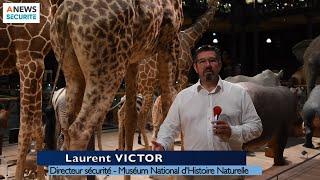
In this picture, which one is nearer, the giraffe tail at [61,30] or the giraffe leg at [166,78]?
the giraffe tail at [61,30]

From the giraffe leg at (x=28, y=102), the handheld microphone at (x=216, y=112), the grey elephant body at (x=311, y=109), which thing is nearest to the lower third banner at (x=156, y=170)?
the handheld microphone at (x=216, y=112)

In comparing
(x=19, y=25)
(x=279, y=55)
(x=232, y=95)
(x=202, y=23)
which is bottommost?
(x=232, y=95)

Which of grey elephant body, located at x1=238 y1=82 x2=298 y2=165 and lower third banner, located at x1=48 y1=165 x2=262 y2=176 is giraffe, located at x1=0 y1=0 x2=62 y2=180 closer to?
lower third banner, located at x1=48 y1=165 x2=262 y2=176

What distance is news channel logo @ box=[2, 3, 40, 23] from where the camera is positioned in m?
3.31

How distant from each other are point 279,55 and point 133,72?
39.8 feet

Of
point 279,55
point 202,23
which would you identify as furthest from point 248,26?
point 202,23

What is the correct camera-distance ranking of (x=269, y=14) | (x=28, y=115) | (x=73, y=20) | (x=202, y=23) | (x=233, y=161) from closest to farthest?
1. (x=233, y=161)
2. (x=73, y=20)
3. (x=28, y=115)
4. (x=202, y=23)
5. (x=269, y=14)

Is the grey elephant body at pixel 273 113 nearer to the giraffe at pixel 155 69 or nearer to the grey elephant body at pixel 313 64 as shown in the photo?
the giraffe at pixel 155 69

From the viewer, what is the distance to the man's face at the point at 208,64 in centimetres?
185

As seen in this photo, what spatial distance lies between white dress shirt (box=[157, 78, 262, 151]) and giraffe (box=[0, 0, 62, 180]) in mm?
1759

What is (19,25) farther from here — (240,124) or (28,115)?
(240,124)

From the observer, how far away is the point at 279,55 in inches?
558

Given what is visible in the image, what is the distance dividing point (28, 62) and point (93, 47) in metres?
1.38

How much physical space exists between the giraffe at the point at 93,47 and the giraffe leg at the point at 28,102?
3.33 feet
